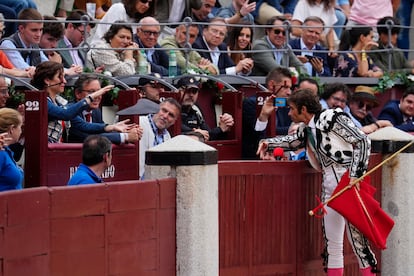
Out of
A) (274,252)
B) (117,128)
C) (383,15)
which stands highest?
(383,15)

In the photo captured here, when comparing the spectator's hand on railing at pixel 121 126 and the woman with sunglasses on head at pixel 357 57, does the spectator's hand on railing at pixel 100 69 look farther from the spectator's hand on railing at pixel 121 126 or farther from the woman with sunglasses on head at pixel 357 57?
the woman with sunglasses on head at pixel 357 57

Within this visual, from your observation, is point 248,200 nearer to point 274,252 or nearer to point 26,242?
point 274,252

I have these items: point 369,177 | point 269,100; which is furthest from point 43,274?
point 269,100

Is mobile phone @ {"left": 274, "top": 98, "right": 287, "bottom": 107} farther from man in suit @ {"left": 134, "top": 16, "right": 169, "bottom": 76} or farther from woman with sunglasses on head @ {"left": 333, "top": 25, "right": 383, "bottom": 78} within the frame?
woman with sunglasses on head @ {"left": 333, "top": 25, "right": 383, "bottom": 78}

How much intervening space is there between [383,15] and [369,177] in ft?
20.3

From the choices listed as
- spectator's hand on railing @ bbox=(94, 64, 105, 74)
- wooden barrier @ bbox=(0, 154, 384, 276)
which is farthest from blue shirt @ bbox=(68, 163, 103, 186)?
spectator's hand on railing @ bbox=(94, 64, 105, 74)

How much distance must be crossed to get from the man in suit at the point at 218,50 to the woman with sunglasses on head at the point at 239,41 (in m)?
0.29

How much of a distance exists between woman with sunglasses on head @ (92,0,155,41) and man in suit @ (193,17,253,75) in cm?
62

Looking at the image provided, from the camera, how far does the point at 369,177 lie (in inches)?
434

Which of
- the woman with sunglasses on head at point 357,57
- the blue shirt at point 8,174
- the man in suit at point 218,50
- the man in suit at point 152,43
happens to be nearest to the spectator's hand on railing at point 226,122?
the man in suit at point 152,43

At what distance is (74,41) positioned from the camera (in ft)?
43.2

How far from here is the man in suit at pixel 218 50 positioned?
14.1 metres

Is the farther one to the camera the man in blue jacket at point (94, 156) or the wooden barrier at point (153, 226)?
the man in blue jacket at point (94, 156)

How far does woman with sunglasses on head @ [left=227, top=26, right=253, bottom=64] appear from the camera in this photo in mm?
14594
